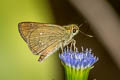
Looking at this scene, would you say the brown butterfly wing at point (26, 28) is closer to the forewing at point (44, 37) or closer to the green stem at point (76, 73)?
the forewing at point (44, 37)

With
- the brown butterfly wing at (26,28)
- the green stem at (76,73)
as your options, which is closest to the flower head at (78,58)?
the green stem at (76,73)

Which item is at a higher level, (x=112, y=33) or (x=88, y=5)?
(x=88, y=5)

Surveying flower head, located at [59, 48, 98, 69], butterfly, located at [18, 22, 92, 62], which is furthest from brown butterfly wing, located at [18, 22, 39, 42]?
flower head, located at [59, 48, 98, 69]

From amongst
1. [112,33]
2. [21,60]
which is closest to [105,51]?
[112,33]

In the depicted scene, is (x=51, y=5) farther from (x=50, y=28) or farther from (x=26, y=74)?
(x=26, y=74)

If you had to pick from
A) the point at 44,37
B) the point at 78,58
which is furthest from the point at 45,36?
the point at 78,58

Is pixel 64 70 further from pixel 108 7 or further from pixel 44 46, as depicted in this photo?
pixel 108 7
